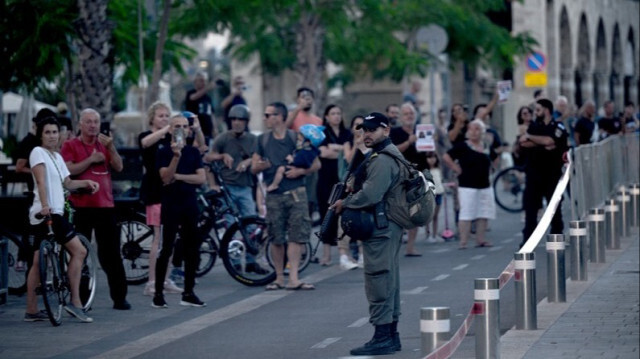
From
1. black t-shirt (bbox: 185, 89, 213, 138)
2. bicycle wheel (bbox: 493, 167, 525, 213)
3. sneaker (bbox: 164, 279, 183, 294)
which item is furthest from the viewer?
bicycle wheel (bbox: 493, 167, 525, 213)

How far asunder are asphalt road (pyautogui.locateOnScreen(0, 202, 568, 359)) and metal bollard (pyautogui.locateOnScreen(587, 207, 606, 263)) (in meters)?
0.60

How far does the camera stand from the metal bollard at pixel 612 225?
18.0 metres

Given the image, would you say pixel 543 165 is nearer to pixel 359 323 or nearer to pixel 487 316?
pixel 359 323

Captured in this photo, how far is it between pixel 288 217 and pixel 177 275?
1.77 meters

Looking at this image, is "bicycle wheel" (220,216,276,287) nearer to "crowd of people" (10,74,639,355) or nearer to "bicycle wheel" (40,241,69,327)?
"crowd of people" (10,74,639,355)

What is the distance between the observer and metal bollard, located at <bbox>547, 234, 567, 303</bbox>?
1290 centimetres

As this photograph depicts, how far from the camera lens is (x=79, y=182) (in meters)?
13.6

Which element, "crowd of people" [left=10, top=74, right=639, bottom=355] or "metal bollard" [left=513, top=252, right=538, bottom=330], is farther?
"metal bollard" [left=513, top=252, right=538, bottom=330]

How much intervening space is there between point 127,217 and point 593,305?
530 centimetres

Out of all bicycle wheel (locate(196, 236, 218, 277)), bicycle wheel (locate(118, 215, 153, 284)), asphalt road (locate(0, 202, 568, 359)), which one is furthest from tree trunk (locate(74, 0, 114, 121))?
bicycle wheel (locate(118, 215, 153, 284))

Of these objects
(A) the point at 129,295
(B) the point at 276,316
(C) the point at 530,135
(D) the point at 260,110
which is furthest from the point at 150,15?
(D) the point at 260,110

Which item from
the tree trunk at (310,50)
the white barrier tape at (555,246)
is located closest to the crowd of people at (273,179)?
the white barrier tape at (555,246)

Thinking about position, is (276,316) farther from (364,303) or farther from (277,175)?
(277,175)

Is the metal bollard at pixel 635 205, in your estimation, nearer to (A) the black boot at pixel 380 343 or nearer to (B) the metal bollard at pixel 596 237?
(B) the metal bollard at pixel 596 237
